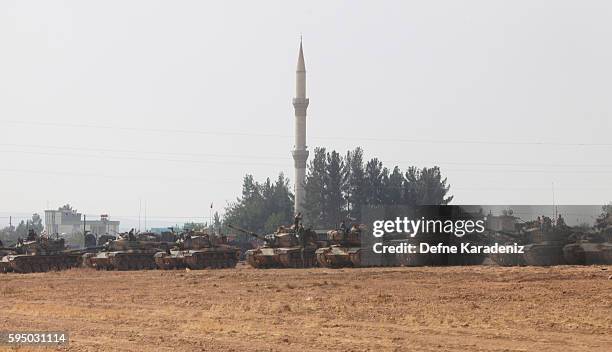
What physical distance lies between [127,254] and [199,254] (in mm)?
4645

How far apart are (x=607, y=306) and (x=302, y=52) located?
73917 mm

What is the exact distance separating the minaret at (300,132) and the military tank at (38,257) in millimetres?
40474

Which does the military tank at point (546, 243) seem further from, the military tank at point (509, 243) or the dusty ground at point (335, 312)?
the dusty ground at point (335, 312)

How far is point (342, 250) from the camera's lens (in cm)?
4372

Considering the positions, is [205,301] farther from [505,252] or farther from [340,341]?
[505,252]

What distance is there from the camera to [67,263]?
52.7 metres

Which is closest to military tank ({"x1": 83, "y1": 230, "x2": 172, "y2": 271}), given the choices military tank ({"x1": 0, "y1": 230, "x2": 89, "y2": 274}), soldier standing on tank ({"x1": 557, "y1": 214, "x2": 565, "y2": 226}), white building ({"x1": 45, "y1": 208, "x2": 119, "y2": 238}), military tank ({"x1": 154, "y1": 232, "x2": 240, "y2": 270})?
military tank ({"x1": 154, "y1": 232, "x2": 240, "y2": 270})

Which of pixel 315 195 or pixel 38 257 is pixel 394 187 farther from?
pixel 38 257

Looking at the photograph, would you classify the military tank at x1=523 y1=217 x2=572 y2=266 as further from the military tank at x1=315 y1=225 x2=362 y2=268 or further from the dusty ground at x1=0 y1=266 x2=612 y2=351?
the military tank at x1=315 y1=225 x2=362 y2=268

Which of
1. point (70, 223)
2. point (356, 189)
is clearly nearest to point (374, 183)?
point (356, 189)

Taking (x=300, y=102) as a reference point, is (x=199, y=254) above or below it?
below

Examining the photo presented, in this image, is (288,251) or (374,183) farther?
(374,183)

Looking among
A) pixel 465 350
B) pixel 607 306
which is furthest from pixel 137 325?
pixel 607 306

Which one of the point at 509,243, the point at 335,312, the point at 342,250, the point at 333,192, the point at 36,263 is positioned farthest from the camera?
the point at 333,192
